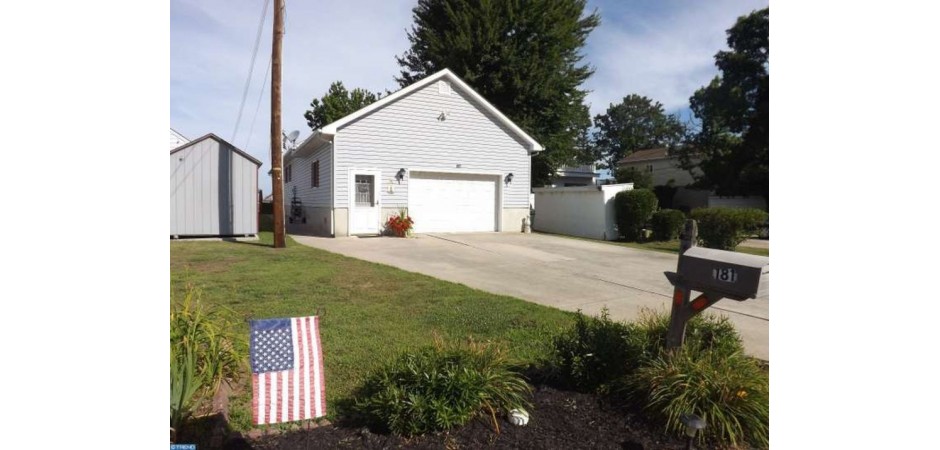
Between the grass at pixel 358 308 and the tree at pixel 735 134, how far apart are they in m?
5.67

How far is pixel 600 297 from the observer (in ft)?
19.4

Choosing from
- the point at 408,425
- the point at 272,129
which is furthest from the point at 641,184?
the point at 408,425

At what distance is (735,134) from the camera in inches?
640

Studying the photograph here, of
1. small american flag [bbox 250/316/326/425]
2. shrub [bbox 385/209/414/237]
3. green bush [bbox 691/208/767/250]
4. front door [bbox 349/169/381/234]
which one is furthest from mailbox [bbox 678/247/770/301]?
front door [bbox 349/169/381/234]

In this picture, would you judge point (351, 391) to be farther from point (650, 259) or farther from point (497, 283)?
point (650, 259)

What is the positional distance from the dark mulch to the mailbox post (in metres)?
0.57

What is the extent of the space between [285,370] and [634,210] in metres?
13.7

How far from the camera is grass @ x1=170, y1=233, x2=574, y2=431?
3.42m

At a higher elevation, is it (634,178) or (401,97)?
(401,97)

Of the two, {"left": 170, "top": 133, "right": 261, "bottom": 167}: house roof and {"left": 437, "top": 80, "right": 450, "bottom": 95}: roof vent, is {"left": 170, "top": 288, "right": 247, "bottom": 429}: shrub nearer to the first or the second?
{"left": 170, "top": 133, "right": 261, "bottom": 167}: house roof

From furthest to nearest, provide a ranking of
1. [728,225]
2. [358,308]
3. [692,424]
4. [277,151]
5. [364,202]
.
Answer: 1. [364,202]
2. [728,225]
3. [277,151]
4. [358,308]
5. [692,424]

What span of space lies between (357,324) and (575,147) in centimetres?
2059

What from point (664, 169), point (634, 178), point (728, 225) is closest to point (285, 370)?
point (728, 225)

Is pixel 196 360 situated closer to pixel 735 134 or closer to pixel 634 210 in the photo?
pixel 634 210
